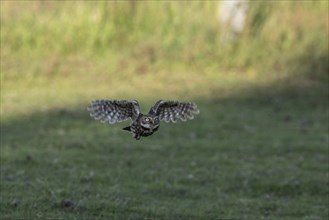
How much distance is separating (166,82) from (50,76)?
2.09 metres

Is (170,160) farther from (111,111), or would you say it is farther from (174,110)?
(111,111)

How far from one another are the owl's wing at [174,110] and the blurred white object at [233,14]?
12.7 metres

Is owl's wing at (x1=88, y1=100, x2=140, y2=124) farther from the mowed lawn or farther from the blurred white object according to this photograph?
the blurred white object

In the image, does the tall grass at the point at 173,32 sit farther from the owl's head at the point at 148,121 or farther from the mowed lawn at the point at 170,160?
the owl's head at the point at 148,121

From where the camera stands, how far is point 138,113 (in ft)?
20.1

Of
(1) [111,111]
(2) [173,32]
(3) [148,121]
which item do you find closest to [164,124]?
(2) [173,32]

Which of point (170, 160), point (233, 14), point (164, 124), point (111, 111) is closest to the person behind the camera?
point (111, 111)

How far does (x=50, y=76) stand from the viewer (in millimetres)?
17344

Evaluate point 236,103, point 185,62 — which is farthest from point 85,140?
point 185,62

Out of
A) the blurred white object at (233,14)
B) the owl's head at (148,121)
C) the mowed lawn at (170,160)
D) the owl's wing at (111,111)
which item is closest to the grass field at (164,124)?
the mowed lawn at (170,160)

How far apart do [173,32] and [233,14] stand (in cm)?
130

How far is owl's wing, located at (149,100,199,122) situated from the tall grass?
1161cm

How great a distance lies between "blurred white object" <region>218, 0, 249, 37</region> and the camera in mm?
19219

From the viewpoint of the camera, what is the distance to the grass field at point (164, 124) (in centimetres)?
945
